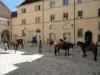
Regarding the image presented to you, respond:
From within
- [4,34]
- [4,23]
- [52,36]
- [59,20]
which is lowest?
[52,36]

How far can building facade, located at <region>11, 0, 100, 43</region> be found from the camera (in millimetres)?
31609

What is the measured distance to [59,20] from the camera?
36281mm

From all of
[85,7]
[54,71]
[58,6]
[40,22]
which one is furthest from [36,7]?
[54,71]

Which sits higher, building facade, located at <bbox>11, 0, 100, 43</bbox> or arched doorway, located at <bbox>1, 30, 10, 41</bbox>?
building facade, located at <bbox>11, 0, 100, 43</bbox>

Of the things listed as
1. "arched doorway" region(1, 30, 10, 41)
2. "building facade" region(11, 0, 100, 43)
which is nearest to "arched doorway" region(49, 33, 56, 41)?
"building facade" region(11, 0, 100, 43)

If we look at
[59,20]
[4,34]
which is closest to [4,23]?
[4,34]

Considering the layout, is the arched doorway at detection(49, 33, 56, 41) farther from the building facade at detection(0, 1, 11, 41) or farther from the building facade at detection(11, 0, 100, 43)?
the building facade at detection(0, 1, 11, 41)

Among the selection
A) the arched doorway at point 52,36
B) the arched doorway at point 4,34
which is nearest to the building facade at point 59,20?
the arched doorway at point 52,36

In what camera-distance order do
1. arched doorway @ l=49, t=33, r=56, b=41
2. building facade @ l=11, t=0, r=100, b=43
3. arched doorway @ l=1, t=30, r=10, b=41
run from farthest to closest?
1. arched doorway @ l=1, t=30, r=10, b=41
2. arched doorway @ l=49, t=33, r=56, b=41
3. building facade @ l=11, t=0, r=100, b=43

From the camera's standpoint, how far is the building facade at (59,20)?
104ft

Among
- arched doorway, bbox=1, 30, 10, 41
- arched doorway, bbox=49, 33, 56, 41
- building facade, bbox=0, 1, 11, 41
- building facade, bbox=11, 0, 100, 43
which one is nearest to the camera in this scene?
building facade, bbox=11, 0, 100, 43

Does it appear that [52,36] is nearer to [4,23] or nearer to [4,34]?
[4,34]

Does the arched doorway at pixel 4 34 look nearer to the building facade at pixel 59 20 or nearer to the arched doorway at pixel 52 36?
the building facade at pixel 59 20

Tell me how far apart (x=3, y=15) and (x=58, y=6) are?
17.2 m
